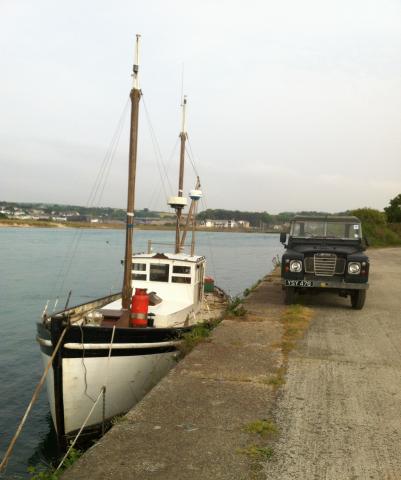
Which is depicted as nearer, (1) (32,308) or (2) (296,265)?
(2) (296,265)

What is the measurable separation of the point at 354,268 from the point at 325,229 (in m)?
2.08

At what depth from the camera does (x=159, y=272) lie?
12641 mm

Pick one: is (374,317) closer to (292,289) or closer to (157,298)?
(292,289)

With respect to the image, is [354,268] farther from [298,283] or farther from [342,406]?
[342,406]

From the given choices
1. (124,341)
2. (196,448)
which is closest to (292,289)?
(124,341)

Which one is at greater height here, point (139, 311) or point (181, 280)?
point (181, 280)

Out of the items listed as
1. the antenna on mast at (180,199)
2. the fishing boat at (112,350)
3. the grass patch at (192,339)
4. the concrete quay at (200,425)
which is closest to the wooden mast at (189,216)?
the antenna on mast at (180,199)

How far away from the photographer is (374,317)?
11.9m

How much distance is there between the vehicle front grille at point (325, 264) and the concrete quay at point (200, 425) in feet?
13.0

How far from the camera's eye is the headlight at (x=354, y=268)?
11.8 metres

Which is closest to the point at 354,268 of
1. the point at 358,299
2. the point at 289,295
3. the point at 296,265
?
the point at 358,299

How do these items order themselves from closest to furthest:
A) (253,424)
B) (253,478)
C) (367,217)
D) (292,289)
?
(253,478), (253,424), (292,289), (367,217)

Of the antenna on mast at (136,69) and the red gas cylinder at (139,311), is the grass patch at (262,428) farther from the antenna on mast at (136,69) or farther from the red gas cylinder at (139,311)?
the antenna on mast at (136,69)

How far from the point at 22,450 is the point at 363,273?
8.74m
